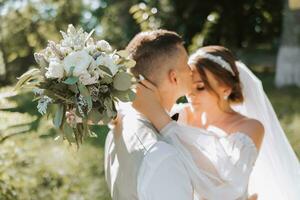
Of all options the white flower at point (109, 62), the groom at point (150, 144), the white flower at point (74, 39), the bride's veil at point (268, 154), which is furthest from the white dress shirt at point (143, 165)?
the bride's veil at point (268, 154)

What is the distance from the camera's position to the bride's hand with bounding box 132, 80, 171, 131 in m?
2.77

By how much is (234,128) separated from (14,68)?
18632mm

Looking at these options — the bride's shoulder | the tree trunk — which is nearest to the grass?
the bride's shoulder

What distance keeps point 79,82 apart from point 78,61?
0.30 feet

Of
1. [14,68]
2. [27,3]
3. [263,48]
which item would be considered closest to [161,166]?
[27,3]

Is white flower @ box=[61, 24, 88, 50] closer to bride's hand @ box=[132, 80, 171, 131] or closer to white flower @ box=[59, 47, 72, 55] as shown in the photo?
white flower @ box=[59, 47, 72, 55]

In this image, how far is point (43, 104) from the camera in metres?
2.59

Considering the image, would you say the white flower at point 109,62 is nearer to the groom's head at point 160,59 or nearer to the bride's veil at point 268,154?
the groom's head at point 160,59

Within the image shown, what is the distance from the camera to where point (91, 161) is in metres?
9.46

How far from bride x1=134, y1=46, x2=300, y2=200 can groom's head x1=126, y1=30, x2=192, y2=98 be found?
1.39 feet

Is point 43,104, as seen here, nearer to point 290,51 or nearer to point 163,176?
point 163,176

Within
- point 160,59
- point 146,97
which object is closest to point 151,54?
point 160,59

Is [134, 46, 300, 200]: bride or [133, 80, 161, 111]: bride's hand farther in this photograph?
[134, 46, 300, 200]: bride

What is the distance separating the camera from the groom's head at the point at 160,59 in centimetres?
274
